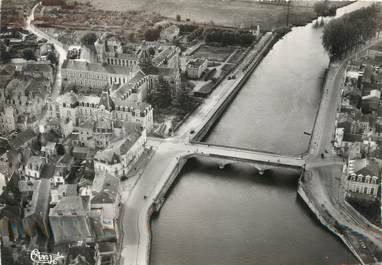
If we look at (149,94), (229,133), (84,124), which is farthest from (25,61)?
(229,133)

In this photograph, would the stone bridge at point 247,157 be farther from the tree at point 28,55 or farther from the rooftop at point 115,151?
the tree at point 28,55

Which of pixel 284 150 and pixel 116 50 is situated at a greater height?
pixel 116 50

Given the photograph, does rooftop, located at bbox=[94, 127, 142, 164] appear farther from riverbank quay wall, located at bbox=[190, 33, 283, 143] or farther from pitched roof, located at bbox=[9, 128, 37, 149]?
pitched roof, located at bbox=[9, 128, 37, 149]

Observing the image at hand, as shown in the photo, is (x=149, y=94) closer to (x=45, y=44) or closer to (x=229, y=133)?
(x=229, y=133)

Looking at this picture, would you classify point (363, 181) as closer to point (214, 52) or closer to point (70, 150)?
point (70, 150)

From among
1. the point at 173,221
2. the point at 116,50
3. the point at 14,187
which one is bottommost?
the point at 173,221

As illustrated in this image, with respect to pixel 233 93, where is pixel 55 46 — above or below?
above

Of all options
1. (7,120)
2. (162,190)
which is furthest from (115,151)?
(7,120)
